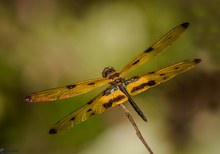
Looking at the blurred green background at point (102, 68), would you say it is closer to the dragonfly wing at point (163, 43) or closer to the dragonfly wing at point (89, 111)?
the dragonfly wing at point (163, 43)

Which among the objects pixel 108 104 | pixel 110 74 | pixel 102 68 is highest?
pixel 102 68

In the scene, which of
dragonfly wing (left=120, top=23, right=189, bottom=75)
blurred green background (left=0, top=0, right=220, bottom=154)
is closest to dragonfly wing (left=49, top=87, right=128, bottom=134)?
dragonfly wing (left=120, top=23, right=189, bottom=75)

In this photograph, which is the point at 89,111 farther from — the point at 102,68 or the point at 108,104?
the point at 102,68

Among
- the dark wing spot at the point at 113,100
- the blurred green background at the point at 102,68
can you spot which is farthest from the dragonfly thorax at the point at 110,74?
the blurred green background at the point at 102,68

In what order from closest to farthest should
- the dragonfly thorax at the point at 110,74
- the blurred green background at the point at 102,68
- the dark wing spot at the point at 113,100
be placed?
1. the dark wing spot at the point at 113,100
2. the dragonfly thorax at the point at 110,74
3. the blurred green background at the point at 102,68

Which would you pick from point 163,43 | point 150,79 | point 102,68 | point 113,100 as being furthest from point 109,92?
point 102,68

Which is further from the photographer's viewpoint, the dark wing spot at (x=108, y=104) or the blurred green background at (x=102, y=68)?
the blurred green background at (x=102, y=68)

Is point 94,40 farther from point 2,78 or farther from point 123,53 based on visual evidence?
point 2,78
